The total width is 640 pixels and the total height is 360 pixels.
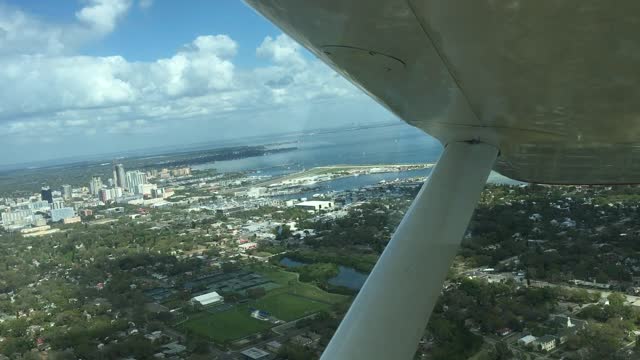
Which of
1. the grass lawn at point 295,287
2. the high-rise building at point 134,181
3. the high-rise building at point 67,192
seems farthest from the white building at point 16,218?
the grass lawn at point 295,287

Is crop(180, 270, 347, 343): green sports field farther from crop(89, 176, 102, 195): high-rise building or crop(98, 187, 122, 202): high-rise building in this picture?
crop(89, 176, 102, 195): high-rise building

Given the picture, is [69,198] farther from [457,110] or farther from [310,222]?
[457,110]

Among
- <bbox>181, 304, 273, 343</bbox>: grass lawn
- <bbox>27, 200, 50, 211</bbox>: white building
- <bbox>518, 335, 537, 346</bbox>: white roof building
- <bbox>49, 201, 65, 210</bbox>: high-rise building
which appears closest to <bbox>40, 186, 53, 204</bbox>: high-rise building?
<bbox>27, 200, 50, 211</bbox>: white building

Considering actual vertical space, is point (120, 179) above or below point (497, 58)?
below

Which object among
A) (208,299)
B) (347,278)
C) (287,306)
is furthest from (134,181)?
(347,278)

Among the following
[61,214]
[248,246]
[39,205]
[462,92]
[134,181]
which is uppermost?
[462,92]

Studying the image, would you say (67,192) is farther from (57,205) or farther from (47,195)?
(57,205)
